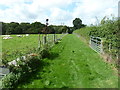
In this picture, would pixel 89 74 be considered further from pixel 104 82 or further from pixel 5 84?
pixel 5 84

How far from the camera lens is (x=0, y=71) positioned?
3834mm

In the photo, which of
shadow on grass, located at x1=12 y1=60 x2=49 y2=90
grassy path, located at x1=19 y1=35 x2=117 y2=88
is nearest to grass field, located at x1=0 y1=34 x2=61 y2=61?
shadow on grass, located at x1=12 y1=60 x2=49 y2=90

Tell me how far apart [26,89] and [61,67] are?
6.84 feet

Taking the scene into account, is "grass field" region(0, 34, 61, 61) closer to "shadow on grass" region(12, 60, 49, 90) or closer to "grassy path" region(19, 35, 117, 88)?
"shadow on grass" region(12, 60, 49, 90)

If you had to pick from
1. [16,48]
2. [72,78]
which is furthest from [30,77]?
[16,48]

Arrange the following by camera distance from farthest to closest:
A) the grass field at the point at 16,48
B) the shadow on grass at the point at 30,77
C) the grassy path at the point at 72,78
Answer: the grass field at the point at 16,48
the shadow on grass at the point at 30,77
the grassy path at the point at 72,78

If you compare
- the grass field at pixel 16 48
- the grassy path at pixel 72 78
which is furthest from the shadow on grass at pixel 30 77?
the grass field at pixel 16 48

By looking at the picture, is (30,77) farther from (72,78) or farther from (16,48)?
(16,48)

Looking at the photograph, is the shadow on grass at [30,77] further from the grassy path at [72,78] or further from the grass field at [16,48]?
the grass field at [16,48]

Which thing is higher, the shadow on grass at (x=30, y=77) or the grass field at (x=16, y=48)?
the grass field at (x=16, y=48)

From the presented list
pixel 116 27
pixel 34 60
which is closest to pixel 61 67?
pixel 34 60

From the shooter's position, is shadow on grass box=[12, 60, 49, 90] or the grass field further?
the grass field

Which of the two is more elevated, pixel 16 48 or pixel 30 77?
pixel 16 48

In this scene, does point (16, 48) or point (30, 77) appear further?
point (16, 48)
